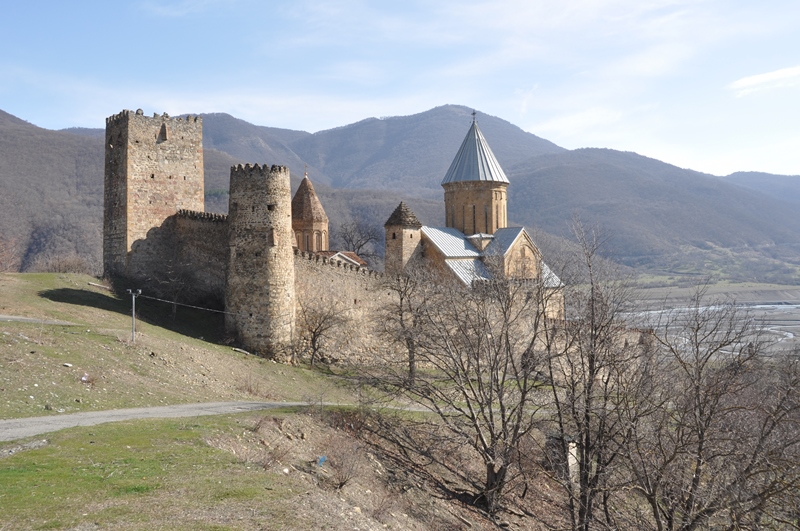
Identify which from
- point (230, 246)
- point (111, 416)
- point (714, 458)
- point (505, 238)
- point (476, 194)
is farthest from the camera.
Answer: point (476, 194)

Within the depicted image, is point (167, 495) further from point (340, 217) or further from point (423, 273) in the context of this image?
point (340, 217)

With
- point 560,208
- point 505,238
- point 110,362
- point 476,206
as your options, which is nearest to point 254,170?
point 110,362

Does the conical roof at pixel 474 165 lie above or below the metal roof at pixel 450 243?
above

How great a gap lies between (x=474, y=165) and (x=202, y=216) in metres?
16.9

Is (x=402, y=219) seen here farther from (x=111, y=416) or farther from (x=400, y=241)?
(x=111, y=416)

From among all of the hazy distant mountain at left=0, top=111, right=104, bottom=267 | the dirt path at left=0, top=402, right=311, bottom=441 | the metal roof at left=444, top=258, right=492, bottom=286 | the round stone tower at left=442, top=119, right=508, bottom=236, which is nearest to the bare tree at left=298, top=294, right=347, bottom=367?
the dirt path at left=0, top=402, right=311, bottom=441

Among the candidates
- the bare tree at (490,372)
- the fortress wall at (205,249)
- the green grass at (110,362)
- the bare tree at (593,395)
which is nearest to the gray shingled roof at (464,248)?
the fortress wall at (205,249)

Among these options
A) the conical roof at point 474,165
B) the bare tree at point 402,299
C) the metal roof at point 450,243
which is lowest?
the bare tree at point 402,299

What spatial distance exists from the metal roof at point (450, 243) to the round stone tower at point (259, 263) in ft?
38.1

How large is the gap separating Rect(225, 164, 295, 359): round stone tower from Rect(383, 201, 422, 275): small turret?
10.2 metres

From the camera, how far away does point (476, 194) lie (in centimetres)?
3825

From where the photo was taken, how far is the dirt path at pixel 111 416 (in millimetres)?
12414

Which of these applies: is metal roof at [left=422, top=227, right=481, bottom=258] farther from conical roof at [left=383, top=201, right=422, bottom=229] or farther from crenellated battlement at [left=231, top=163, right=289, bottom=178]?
crenellated battlement at [left=231, top=163, right=289, bottom=178]

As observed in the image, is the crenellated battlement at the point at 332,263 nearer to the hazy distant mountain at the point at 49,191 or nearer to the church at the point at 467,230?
the church at the point at 467,230
